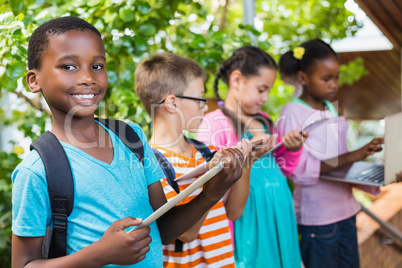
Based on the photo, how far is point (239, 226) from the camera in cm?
202

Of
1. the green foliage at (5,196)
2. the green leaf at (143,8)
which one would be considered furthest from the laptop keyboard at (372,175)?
the green foliage at (5,196)

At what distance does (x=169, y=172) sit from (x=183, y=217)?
297 mm

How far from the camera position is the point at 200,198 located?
1.26 metres

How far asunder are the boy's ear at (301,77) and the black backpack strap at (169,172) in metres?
1.13

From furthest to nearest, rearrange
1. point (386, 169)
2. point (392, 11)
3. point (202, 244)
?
point (392, 11) → point (386, 169) → point (202, 244)

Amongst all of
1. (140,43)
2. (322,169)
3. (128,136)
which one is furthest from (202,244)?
(140,43)

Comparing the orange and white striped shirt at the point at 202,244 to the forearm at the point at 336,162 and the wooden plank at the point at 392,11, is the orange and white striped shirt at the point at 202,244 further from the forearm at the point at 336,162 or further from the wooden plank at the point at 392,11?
the wooden plank at the point at 392,11

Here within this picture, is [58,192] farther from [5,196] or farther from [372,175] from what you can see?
[5,196]

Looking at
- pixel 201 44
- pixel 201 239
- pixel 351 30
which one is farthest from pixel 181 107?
pixel 351 30

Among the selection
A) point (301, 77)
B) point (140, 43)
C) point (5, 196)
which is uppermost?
point (140, 43)

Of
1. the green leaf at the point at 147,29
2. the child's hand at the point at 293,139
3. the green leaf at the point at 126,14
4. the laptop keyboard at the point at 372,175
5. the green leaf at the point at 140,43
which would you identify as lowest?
the laptop keyboard at the point at 372,175

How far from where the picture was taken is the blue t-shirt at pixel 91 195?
3.35 ft

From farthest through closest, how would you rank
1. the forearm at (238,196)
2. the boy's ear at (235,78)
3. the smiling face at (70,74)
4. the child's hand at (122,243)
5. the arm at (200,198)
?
the boy's ear at (235,78)
the forearm at (238,196)
the arm at (200,198)
the smiling face at (70,74)
the child's hand at (122,243)

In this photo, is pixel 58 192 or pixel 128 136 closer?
pixel 58 192
